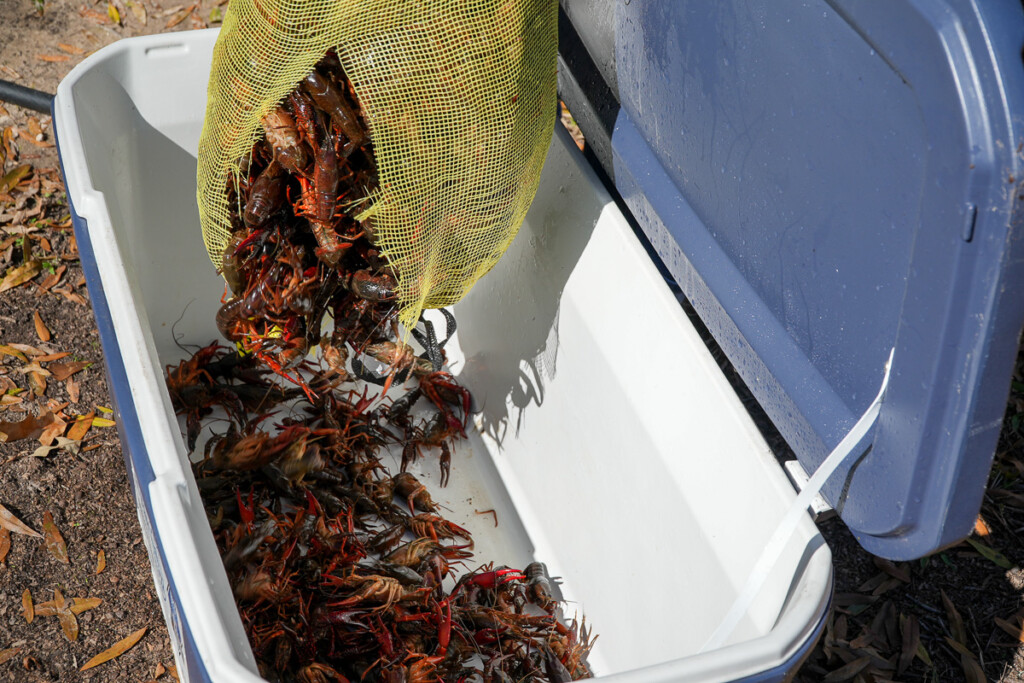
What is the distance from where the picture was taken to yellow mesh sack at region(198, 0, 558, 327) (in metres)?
1.82

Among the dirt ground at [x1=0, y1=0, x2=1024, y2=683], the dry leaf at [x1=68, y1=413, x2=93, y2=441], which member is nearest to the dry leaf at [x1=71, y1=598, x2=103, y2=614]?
the dirt ground at [x1=0, y1=0, x2=1024, y2=683]

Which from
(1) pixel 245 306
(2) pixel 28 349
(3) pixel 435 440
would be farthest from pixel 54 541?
(3) pixel 435 440

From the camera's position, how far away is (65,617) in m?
2.41

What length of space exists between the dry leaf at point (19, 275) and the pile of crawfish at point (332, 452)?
34.4 inches

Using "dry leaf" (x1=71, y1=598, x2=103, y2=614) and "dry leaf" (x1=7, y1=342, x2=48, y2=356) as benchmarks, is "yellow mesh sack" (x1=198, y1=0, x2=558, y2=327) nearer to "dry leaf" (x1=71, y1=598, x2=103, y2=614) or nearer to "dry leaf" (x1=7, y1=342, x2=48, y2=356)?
"dry leaf" (x1=71, y1=598, x2=103, y2=614)

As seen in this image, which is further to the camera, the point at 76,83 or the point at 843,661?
the point at 843,661

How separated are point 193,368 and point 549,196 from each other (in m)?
1.19

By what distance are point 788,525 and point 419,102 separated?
109cm

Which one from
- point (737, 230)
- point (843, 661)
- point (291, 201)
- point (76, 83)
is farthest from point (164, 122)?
point (843, 661)

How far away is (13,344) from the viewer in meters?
3.03

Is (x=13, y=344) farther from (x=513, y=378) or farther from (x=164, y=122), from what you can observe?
(x=513, y=378)

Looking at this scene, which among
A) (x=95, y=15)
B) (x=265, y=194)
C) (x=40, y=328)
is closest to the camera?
(x=265, y=194)

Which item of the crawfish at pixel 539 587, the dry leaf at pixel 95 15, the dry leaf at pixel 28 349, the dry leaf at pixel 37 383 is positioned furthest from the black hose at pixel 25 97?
the crawfish at pixel 539 587

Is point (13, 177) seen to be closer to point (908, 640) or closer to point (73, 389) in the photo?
point (73, 389)
